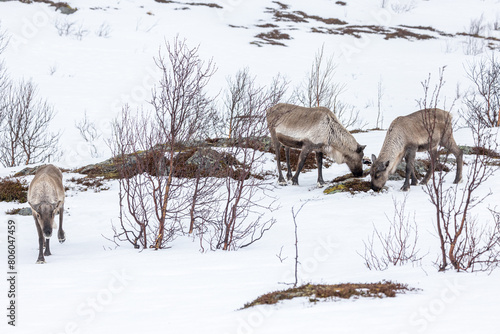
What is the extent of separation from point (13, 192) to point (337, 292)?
1022cm

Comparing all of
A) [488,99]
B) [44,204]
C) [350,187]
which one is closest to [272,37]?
[488,99]

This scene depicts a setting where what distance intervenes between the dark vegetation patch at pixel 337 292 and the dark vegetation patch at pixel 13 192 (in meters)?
Result: 9.38

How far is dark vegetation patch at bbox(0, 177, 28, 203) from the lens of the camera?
37.8 ft

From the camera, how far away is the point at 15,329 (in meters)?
3.75

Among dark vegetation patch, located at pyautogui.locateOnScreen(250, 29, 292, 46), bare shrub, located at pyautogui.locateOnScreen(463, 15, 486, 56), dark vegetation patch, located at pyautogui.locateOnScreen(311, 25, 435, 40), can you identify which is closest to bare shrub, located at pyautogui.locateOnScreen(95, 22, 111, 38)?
dark vegetation patch, located at pyautogui.locateOnScreen(250, 29, 292, 46)

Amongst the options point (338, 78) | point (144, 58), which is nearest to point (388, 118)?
point (338, 78)

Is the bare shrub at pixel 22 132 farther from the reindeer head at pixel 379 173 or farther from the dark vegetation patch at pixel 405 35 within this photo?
the dark vegetation patch at pixel 405 35

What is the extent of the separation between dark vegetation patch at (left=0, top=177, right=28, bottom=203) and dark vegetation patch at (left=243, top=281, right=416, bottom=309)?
30.8 feet

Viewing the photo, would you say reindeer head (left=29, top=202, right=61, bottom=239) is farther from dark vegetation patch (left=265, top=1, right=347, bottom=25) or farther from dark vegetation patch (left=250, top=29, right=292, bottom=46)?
dark vegetation patch (left=265, top=1, right=347, bottom=25)

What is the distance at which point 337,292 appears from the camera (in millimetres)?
4020

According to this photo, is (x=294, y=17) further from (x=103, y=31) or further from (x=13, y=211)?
(x=13, y=211)

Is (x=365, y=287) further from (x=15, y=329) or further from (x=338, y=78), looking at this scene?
(x=338, y=78)

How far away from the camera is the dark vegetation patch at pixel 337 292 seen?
3.97 meters

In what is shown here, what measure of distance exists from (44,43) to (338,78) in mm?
19251
